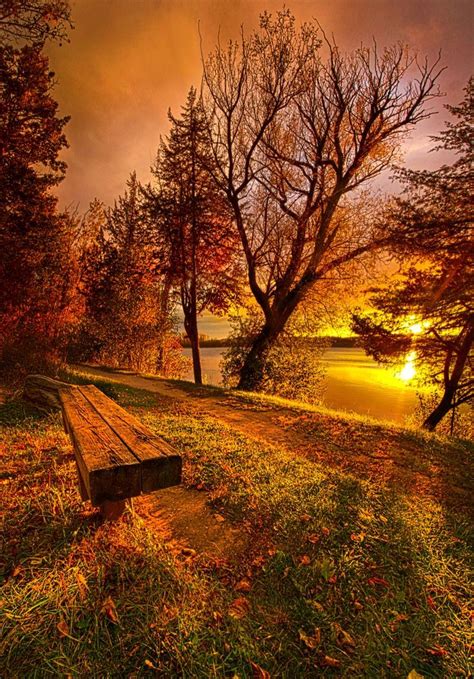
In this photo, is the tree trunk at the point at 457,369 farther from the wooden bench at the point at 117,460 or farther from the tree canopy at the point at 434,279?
the wooden bench at the point at 117,460

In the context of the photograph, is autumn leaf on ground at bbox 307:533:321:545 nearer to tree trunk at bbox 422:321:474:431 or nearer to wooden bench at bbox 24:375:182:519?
wooden bench at bbox 24:375:182:519

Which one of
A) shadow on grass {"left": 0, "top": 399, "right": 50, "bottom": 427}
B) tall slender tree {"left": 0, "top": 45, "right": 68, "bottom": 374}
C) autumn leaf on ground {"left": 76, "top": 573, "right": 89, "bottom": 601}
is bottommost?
autumn leaf on ground {"left": 76, "top": 573, "right": 89, "bottom": 601}

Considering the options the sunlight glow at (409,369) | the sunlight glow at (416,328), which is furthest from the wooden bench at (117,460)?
the sunlight glow at (409,369)

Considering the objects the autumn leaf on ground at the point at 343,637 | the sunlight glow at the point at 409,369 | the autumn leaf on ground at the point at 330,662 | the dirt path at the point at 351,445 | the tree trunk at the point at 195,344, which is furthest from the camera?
the tree trunk at the point at 195,344

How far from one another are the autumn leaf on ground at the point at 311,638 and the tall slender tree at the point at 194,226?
12434 mm

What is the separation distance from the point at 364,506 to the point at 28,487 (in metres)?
3.62

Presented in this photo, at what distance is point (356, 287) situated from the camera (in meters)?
11.8

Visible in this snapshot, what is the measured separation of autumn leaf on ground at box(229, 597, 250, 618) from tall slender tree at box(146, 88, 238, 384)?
12.2 metres

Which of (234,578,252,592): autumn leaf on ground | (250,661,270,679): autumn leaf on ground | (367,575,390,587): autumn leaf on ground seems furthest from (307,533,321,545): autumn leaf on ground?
(250,661,270,679): autumn leaf on ground

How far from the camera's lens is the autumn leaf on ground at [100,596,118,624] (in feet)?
6.10

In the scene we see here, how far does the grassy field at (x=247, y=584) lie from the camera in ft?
5.73

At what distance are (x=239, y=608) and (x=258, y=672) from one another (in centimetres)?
40

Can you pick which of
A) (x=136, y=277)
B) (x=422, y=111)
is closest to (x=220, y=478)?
(x=422, y=111)

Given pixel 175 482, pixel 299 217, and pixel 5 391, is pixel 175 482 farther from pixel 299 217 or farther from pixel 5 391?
pixel 299 217
